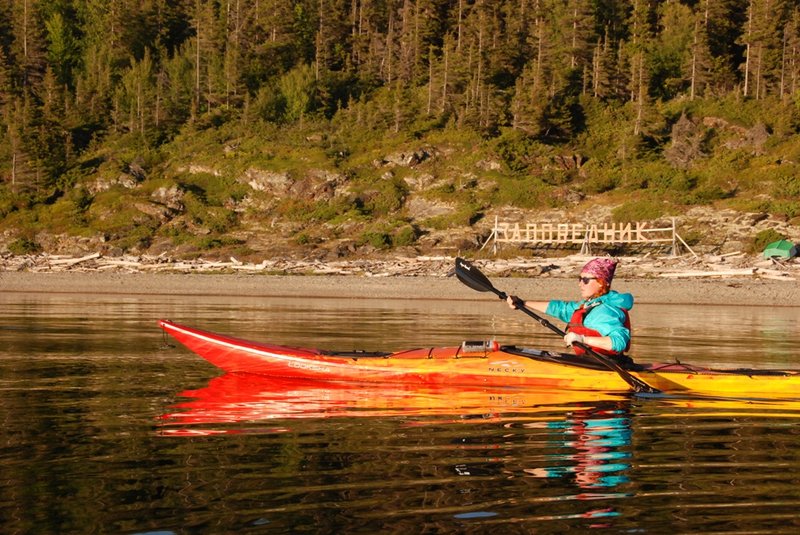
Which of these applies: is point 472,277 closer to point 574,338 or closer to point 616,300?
point 574,338

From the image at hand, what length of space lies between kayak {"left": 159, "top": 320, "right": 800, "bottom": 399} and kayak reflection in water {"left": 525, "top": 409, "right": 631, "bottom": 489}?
102cm

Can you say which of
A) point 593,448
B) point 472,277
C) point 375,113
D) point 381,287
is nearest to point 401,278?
point 381,287

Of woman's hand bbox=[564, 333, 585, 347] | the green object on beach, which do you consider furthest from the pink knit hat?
the green object on beach

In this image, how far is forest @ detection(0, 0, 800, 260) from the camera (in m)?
39.2

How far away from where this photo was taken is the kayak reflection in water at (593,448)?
5922 millimetres

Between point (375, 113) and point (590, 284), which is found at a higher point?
Result: point (375, 113)

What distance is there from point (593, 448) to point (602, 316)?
272 centimetres

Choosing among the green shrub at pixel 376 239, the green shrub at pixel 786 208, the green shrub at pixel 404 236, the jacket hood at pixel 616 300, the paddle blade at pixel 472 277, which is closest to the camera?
the jacket hood at pixel 616 300

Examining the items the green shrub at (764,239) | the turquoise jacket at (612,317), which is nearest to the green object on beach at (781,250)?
the green shrub at (764,239)

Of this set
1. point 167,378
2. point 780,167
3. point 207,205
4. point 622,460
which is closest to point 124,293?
point 207,205

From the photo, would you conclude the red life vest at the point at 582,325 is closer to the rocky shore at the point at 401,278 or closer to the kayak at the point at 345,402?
the kayak at the point at 345,402

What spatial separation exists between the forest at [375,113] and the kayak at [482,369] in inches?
954

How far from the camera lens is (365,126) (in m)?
48.1

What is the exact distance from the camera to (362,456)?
649 cm
